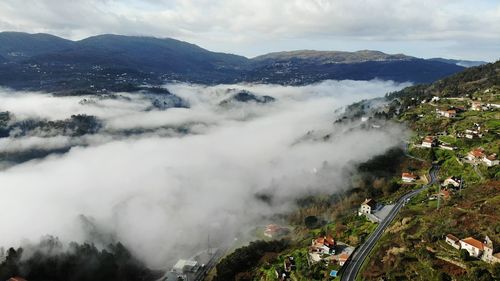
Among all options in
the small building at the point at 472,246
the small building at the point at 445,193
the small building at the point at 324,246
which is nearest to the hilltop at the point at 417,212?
the small building at the point at 445,193

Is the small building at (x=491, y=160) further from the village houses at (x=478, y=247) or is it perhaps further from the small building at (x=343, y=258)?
the small building at (x=343, y=258)

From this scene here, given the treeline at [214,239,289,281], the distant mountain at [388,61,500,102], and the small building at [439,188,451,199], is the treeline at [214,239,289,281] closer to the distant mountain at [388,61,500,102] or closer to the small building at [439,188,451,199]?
the small building at [439,188,451,199]

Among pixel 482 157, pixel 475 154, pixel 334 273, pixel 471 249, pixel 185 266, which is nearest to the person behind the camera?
pixel 471 249

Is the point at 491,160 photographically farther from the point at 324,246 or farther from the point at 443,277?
the point at 443,277

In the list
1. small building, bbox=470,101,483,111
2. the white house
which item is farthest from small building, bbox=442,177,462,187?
small building, bbox=470,101,483,111

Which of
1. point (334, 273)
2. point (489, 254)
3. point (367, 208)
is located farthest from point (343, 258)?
point (367, 208)

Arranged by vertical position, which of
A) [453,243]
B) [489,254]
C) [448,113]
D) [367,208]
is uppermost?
[489,254]
